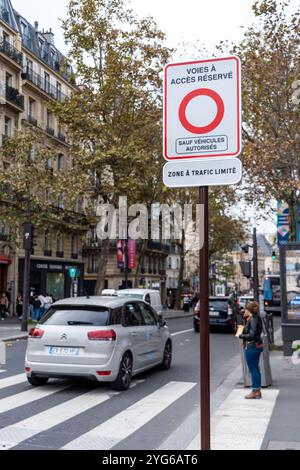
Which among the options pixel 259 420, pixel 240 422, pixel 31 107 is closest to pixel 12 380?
pixel 240 422

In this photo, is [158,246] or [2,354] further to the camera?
[158,246]

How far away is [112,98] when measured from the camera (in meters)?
31.8

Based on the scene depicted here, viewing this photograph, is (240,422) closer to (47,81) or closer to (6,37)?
(6,37)

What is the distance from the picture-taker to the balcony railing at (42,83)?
40.0m

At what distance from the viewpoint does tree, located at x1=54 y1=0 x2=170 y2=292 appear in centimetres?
Result: 3134

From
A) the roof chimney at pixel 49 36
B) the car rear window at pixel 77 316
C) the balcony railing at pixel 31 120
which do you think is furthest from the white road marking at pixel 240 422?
the roof chimney at pixel 49 36

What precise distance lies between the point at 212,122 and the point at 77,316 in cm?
647

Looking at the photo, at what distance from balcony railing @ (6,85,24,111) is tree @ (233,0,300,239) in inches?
892

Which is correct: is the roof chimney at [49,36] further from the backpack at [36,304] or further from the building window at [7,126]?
the backpack at [36,304]

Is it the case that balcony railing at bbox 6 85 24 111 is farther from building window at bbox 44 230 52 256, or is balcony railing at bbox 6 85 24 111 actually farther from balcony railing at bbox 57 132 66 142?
building window at bbox 44 230 52 256

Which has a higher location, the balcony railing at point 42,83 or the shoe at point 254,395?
the balcony railing at point 42,83

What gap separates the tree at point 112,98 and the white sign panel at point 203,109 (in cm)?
2656

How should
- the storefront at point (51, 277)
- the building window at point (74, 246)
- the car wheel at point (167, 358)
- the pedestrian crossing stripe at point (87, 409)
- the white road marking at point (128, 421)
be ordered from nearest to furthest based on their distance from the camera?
the white road marking at point (128, 421) → the pedestrian crossing stripe at point (87, 409) → the car wheel at point (167, 358) → the storefront at point (51, 277) → the building window at point (74, 246)

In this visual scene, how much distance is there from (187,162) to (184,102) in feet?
1.51
